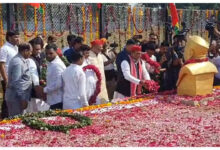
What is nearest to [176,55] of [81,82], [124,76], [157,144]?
[124,76]

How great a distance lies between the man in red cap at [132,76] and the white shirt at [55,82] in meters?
1.12

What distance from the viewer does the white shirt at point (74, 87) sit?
5.37m

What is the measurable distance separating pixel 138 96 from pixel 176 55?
154 centimetres

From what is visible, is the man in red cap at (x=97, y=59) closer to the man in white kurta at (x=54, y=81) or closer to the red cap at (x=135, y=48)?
the red cap at (x=135, y=48)

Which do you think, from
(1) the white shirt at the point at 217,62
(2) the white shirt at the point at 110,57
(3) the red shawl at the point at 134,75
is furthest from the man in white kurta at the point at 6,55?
(1) the white shirt at the point at 217,62

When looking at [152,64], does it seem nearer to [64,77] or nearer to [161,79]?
[161,79]

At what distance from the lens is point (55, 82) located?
18.3ft

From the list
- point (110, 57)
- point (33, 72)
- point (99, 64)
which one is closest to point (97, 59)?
point (99, 64)

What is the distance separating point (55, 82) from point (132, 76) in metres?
1.32

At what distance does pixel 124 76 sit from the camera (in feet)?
21.0

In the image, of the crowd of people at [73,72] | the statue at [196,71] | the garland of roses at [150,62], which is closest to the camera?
the crowd of people at [73,72]

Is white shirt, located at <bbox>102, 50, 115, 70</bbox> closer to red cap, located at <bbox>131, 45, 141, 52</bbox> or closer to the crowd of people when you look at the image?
the crowd of people

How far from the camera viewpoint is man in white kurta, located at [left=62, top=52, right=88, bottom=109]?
5367mm

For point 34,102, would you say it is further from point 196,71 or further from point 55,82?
point 196,71
